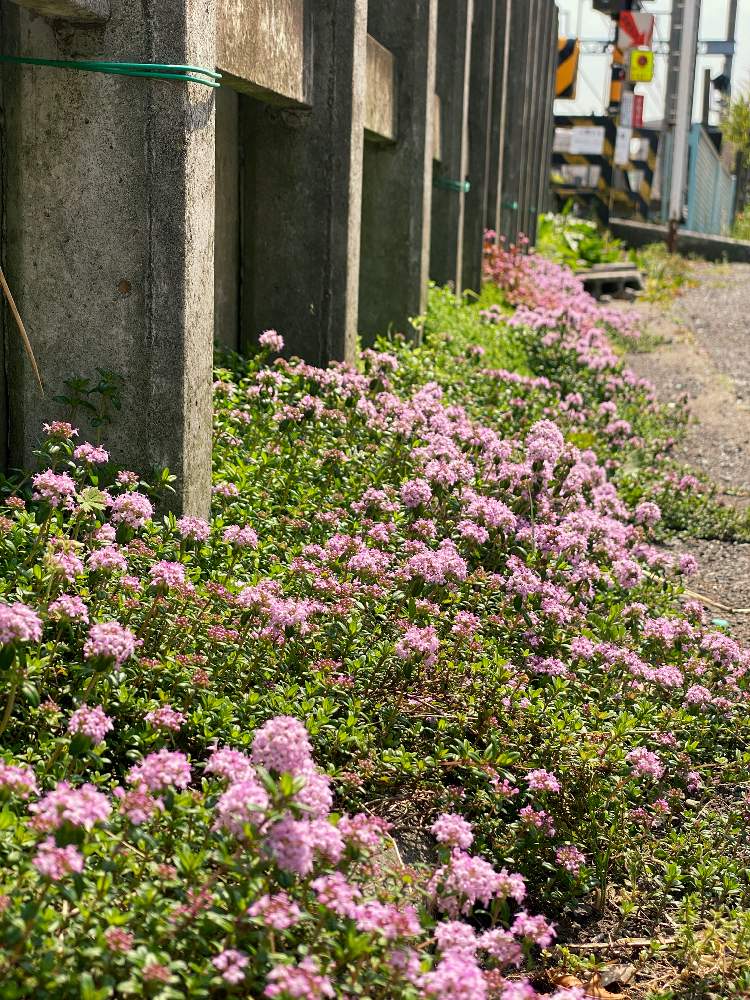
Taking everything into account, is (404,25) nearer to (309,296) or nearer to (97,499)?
(309,296)

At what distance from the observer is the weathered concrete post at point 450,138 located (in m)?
10.9

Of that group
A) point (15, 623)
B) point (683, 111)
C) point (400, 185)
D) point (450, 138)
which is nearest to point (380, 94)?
point (400, 185)

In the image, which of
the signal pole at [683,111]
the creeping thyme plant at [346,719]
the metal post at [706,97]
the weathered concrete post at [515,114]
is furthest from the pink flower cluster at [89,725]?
the metal post at [706,97]

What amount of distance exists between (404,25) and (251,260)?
10.1 ft

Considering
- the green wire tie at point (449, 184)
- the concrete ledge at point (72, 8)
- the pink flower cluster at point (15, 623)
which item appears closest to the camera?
the pink flower cluster at point (15, 623)

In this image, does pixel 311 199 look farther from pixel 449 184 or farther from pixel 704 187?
pixel 704 187

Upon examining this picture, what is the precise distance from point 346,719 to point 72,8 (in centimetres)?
218

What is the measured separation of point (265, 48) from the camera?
5523 mm

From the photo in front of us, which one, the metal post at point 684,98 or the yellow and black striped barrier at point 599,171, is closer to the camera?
the metal post at point 684,98

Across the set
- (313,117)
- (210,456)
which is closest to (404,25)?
(313,117)

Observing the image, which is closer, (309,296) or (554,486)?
(554,486)

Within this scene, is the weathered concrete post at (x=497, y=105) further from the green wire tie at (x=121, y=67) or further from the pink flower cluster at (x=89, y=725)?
the pink flower cluster at (x=89, y=725)

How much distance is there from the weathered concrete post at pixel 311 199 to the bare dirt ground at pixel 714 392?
2.23 m

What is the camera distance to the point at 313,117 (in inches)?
254
